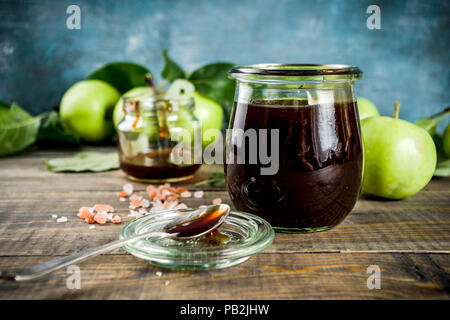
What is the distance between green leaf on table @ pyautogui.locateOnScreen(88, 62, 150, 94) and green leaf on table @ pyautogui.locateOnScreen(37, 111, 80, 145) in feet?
0.66

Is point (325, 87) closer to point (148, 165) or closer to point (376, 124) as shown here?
point (376, 124)

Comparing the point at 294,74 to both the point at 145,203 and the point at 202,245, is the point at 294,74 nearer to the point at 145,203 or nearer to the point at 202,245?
the point at 202,245

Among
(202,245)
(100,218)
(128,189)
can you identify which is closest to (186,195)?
(128,189)

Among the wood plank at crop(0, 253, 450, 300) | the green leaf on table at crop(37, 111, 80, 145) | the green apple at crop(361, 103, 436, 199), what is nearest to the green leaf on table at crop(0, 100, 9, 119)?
the green leaf on table at crop(37, 111, 80, 145)

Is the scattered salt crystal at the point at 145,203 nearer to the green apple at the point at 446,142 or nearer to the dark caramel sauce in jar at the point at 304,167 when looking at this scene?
the dark caramel sauce in jar at the point at 304,167

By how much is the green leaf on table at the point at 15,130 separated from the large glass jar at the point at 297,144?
36.9 inches

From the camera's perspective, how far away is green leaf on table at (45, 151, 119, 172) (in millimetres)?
1297

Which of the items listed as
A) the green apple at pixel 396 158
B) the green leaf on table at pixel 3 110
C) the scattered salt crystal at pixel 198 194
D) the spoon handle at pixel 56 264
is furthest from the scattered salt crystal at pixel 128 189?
the green leaf on table at pixel 3 110

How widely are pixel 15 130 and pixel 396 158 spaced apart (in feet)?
3.73

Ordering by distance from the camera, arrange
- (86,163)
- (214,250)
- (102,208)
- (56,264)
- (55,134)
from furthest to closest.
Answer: (55,134), (86,163), (102,208), (214,250), (56,264)

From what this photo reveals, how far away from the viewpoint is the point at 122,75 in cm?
168

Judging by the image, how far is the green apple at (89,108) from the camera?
1563 millimetres

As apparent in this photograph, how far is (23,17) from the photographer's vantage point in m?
1.74
